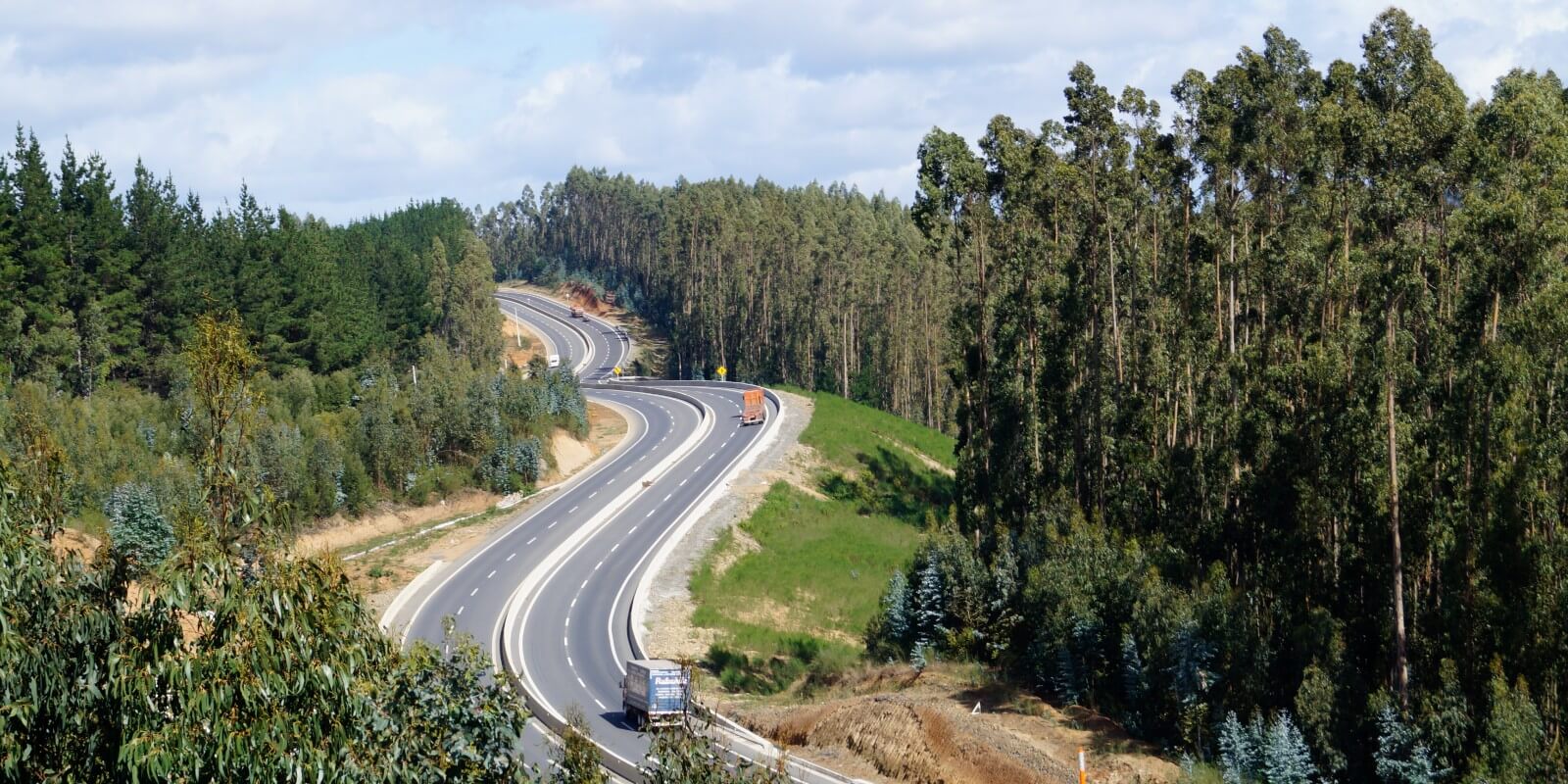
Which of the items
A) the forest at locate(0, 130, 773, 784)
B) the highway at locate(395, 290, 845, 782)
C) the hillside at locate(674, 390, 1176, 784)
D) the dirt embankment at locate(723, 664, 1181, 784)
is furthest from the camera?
the highway at locate(395, 290, 845, 782)

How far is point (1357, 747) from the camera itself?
3478 centimetres

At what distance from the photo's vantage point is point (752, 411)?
93.2 m

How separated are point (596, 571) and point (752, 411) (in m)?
32.0

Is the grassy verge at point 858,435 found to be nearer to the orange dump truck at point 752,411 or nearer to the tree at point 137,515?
the orange dump truck at point 752,411

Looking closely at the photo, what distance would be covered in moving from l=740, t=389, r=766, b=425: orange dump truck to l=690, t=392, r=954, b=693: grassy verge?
3909 millimetres

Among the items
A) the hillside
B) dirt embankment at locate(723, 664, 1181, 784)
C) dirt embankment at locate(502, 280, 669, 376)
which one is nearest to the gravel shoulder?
the hillside

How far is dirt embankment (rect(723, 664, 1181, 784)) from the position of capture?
3584 centimetres

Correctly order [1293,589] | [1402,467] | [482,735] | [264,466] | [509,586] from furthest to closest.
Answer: [264,466], [509,586], [1293,589], [1402,467], [482,735]

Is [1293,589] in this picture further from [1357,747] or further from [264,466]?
[264,466]

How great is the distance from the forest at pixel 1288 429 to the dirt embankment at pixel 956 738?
5.56 ft

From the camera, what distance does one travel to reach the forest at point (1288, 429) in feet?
112

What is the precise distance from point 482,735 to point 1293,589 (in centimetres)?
2920

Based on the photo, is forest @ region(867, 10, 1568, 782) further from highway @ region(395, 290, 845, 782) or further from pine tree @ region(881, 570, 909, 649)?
highway @ region(395, 290, 845, 782)

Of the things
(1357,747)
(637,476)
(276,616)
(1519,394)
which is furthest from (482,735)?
(637,476)
